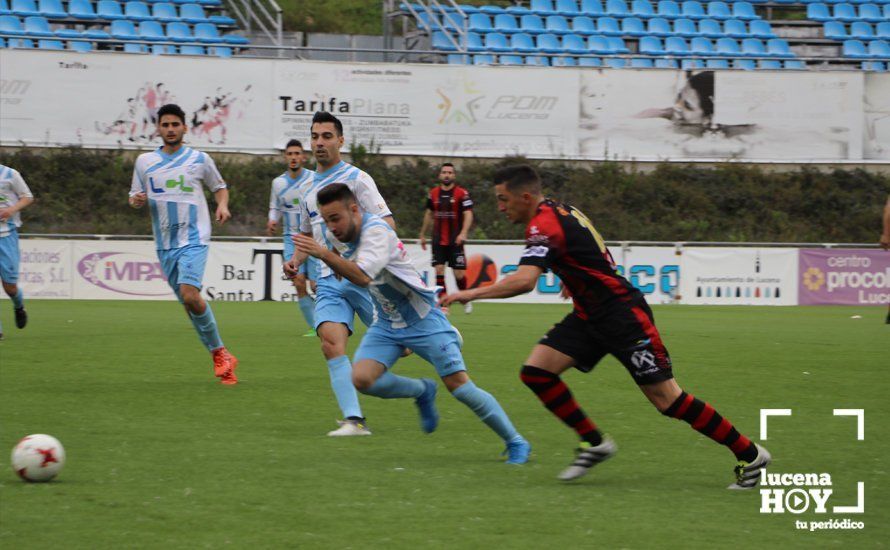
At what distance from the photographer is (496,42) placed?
31.8 meters

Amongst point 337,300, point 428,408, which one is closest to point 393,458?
point 428,408

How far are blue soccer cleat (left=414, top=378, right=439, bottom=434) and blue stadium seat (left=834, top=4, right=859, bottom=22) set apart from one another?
31.7m

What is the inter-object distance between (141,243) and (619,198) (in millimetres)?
13126

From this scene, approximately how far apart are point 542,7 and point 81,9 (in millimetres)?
13397

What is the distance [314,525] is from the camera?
16.4 ft

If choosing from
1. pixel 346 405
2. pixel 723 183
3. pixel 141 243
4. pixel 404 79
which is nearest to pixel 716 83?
pixel 723 183

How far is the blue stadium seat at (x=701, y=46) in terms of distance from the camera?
32.6 meters

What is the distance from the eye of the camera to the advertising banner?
23.9 m

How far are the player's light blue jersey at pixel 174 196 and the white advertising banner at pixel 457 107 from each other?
18.2m

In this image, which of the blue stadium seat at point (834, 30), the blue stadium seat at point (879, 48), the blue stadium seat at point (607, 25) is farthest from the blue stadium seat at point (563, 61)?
the blue stadium seat at point (879, 48)

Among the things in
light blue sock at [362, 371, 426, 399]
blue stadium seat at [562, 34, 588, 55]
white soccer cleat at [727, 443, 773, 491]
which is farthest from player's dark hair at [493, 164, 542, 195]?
blue stadium seat at [562, 34, 588, 55]

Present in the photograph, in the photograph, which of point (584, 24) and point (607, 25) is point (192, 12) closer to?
point (584, 24)

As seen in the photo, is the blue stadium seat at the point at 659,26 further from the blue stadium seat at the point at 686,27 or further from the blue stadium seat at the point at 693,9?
the blue stadium seat at the point at 693,9

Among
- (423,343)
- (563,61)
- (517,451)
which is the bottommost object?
(517,451)
